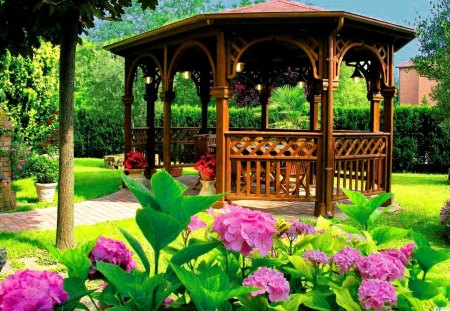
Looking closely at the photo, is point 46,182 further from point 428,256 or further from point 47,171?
point 428,256

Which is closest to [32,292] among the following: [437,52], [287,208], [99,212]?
[99,212]

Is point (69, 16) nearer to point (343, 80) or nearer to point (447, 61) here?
point (447, 61)

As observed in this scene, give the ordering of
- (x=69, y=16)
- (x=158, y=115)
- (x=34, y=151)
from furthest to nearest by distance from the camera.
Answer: (x=158, y=115), (x=34, y=151), (x=69, y=16)

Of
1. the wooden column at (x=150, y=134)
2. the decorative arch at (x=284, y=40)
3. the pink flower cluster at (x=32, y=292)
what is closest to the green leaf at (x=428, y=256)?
the pink flower cluster at (x=32, y=292)

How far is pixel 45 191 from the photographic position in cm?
1013

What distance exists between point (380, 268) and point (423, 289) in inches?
10.7

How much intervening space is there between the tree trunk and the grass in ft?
11.2

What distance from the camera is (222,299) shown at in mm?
1118

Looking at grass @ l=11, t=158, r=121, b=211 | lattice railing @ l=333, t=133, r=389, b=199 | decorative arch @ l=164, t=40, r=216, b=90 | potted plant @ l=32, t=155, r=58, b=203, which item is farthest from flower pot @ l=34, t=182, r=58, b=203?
lattice railing @ l=333, t=133, r=389, b=199

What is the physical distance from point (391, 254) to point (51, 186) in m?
9.28

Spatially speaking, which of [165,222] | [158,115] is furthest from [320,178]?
[158,115]

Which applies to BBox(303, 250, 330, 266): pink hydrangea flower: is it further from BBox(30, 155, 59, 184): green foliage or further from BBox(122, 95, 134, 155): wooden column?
BBox(122, 95, 134, 155): wooden column

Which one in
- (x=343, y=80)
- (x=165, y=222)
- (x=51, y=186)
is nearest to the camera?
(x=165, y=222)

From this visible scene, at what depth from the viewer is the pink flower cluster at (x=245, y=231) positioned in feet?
4.62
